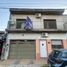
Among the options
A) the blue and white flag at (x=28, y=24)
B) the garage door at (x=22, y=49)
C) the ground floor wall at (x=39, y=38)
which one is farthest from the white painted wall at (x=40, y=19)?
the garage door at (x=22, y=49)

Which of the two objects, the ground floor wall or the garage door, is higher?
the ground floor wall

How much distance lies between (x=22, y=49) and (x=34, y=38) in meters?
2.01

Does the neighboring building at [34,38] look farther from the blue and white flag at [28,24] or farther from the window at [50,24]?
the blue and white flag at [28,24]

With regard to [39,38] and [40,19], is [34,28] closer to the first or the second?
[39,38]

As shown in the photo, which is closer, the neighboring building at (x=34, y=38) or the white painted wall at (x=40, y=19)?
the neighboring building at (x=34, y=38)

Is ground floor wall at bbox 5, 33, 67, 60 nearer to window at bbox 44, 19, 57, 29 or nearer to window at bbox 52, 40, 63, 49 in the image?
window at bbox 52, 40, 63, 49

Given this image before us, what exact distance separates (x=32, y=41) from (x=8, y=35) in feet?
10.1

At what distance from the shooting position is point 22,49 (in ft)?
50.2

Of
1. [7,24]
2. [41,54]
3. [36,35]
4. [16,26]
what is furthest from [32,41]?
[7,24]

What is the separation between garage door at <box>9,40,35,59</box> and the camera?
49.5ft

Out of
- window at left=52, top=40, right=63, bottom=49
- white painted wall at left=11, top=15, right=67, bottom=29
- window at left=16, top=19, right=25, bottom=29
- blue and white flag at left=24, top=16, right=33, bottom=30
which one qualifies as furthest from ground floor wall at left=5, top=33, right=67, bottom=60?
window at left=16, top=19, right=25, bottom=29

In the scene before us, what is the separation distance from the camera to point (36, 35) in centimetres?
1562

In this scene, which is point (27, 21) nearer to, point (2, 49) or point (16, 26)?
point (16, 26)

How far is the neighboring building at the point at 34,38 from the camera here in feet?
49.8
